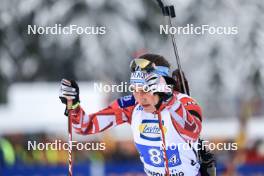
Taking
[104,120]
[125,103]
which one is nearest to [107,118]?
[104,120]

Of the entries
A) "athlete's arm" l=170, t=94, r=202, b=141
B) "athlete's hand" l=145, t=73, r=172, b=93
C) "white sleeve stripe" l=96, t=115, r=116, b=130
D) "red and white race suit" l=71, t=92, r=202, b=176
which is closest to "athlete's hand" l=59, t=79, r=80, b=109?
"red and white race suit" l=71, t=92, r=202, b=176

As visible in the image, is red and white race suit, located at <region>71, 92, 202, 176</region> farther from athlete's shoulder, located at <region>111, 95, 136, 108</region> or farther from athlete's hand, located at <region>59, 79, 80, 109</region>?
athlete's hand, located at <region>59, 79, 80, 109</region>

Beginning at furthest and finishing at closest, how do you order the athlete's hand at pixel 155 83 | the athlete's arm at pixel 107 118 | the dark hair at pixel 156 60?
the athlete's arm at pixel 107 118 < the dark hair at pixel 156 60 < the athlete's hand at pixel 155 83

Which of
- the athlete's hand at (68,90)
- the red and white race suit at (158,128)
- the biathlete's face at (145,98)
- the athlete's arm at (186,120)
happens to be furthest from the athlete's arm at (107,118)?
the athlete's arm at (186,120)

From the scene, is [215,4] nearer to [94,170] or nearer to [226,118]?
[94,170]

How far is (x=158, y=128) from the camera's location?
570 cm

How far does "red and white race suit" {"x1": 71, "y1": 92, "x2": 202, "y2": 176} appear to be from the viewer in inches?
219

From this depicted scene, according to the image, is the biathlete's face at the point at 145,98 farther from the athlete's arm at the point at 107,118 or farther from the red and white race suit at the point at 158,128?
the athlete's arm at the point at 107,118

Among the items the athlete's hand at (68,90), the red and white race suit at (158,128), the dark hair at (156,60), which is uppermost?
the dark hair at (156,60)

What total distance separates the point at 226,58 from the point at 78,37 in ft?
11.9

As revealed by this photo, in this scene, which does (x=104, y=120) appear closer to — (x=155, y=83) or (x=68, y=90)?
(x=68, y=90)

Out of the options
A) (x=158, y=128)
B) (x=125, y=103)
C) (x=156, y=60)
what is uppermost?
(x=156, y=60)

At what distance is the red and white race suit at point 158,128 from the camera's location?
5.55 meters

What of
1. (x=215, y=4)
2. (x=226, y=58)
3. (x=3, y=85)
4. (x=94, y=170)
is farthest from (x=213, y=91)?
(x=3, y=85)
